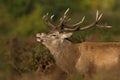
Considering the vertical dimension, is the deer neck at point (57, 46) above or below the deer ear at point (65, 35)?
below

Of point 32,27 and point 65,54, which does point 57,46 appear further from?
point 32,27

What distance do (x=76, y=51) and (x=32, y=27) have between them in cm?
2148

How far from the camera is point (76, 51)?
19.9 meters

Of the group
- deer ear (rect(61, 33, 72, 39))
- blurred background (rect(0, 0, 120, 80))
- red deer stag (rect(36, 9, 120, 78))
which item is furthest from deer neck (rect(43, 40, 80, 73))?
blurred background (rect(0, 0, 120, 80))

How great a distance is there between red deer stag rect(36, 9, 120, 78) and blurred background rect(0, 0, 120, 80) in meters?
0.87

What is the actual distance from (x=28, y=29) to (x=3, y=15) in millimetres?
4934

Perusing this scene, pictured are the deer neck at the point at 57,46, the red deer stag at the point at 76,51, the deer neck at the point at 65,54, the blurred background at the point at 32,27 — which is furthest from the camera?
the blurred background at the point at 32,27

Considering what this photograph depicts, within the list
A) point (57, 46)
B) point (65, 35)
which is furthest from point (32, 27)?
point (65, 35)

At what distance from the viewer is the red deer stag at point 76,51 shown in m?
19.5

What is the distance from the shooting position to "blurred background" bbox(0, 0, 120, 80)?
845 inches

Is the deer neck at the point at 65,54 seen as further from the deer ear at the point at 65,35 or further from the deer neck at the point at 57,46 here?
the deer ear at the point at 65,35

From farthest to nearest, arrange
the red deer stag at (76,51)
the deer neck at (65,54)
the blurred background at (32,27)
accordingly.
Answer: the blurred background at (32,27)
the deer neck at (65,54)
the red deer stag at (76,51)

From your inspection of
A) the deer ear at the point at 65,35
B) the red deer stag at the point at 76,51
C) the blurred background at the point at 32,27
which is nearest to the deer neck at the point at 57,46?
the red deer stag at the point at 76,51

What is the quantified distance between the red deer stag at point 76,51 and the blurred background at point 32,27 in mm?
866
